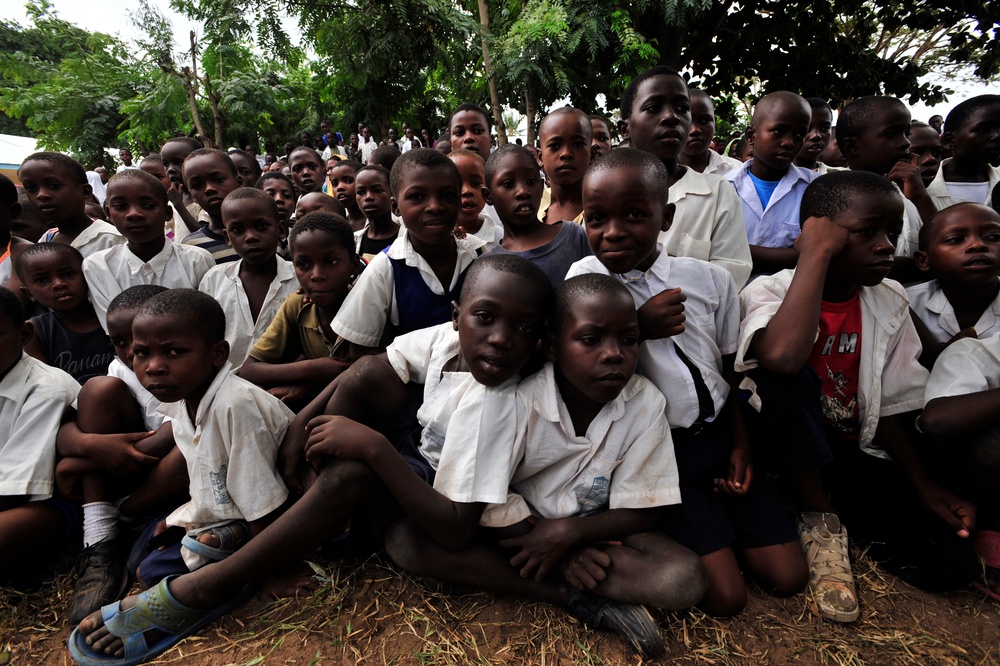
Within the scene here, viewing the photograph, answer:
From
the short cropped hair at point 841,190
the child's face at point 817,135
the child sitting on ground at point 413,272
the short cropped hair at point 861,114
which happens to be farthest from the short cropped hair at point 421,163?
the child's face at point 817,135

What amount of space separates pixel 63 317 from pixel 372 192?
1670 mm

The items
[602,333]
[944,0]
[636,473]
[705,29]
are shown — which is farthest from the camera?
[705,29]

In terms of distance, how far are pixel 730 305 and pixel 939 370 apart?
2.55 ft

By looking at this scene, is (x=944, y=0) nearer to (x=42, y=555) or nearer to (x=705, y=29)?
(x=705, y=29)

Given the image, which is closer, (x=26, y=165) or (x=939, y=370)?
(x=939, y=370)

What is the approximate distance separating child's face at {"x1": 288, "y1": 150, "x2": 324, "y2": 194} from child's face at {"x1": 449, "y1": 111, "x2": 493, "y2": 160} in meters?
1.48

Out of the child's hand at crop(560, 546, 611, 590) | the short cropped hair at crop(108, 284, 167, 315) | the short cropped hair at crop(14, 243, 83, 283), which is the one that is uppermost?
the short cropped hair at crop(14, 243, 83, 283)

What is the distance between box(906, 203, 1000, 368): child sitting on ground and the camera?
1966 millimetres

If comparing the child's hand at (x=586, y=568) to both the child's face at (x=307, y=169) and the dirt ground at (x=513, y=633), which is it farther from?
the child's face at (x=307, y=169)

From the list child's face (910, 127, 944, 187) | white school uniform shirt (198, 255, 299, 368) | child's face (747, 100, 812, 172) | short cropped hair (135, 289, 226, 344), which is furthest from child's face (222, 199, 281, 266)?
child's face (910, 127, 944, 187)

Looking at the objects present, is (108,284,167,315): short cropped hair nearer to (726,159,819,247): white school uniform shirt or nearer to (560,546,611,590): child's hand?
(560,546,611,590): child's hand

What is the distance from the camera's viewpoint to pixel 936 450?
1.95 metres

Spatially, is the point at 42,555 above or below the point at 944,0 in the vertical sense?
below

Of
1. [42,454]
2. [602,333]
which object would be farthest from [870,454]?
[42,454]
